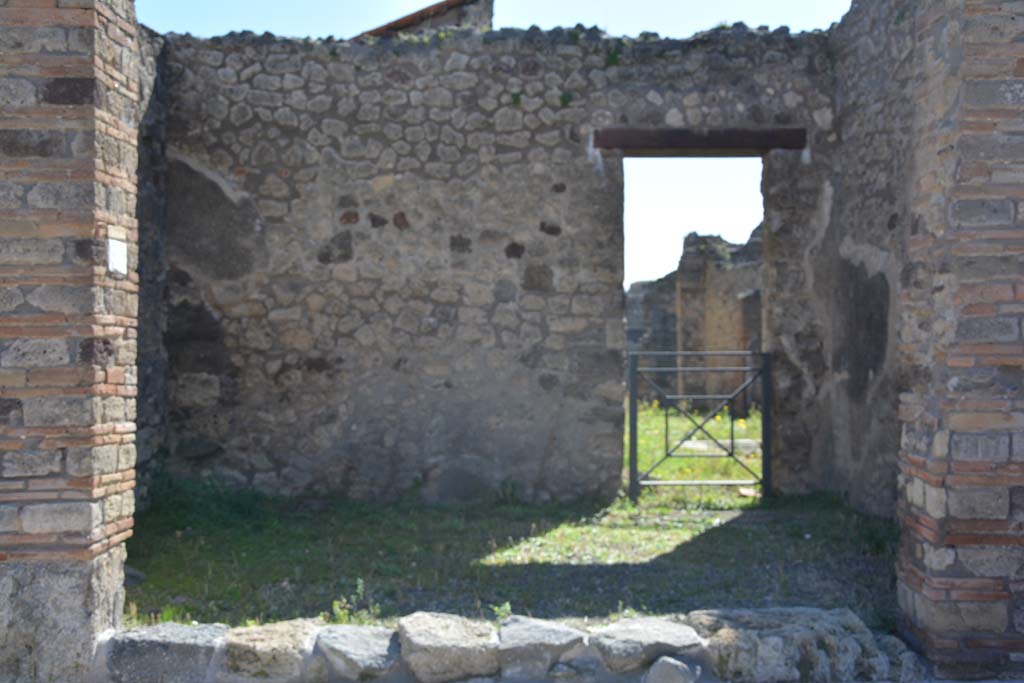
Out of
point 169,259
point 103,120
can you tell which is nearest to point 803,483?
point 169,259

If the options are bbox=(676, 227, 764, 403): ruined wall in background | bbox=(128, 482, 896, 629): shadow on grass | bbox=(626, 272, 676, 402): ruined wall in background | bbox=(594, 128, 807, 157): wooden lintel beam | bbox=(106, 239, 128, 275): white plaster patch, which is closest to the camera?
bbox=(106, 239, 128, 275): white plaster patch

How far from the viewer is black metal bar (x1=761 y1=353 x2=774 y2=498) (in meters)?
7.64

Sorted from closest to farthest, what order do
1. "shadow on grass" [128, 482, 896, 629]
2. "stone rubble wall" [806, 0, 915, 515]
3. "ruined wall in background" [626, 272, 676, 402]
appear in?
1. "shadow on grass" [128, 482, 896, 629]
2. "stone rubble wall" [806, 0, 915, 515]
3. "ruined wall in background" [626, 272, 676, 402]

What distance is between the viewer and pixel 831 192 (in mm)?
7520

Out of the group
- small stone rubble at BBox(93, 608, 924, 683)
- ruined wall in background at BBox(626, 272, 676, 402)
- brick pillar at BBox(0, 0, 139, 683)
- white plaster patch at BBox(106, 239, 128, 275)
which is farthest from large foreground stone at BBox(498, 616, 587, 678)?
ruined wall in background at BBox(626, 272, 676, 402)

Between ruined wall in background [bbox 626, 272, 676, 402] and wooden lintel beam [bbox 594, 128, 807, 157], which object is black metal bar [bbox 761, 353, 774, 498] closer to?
wooden lintel beam [bbox 594, 128, 807, 157]

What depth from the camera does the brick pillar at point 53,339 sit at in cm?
360

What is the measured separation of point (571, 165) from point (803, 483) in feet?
10.9

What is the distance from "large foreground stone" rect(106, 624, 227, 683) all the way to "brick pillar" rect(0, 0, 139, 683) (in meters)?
0.12

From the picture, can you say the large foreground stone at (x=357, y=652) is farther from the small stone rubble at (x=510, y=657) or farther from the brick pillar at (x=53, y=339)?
the brick pillar at (x=53, y=339)

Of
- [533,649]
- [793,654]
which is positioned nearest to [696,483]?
[793,654]

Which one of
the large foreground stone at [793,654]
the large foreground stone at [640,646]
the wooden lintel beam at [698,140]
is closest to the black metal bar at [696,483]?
the wooden lintel beam at [698,140]

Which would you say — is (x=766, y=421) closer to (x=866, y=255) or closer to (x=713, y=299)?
(x=866, y=255)

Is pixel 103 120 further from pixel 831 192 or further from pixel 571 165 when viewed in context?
pixel 831 192
